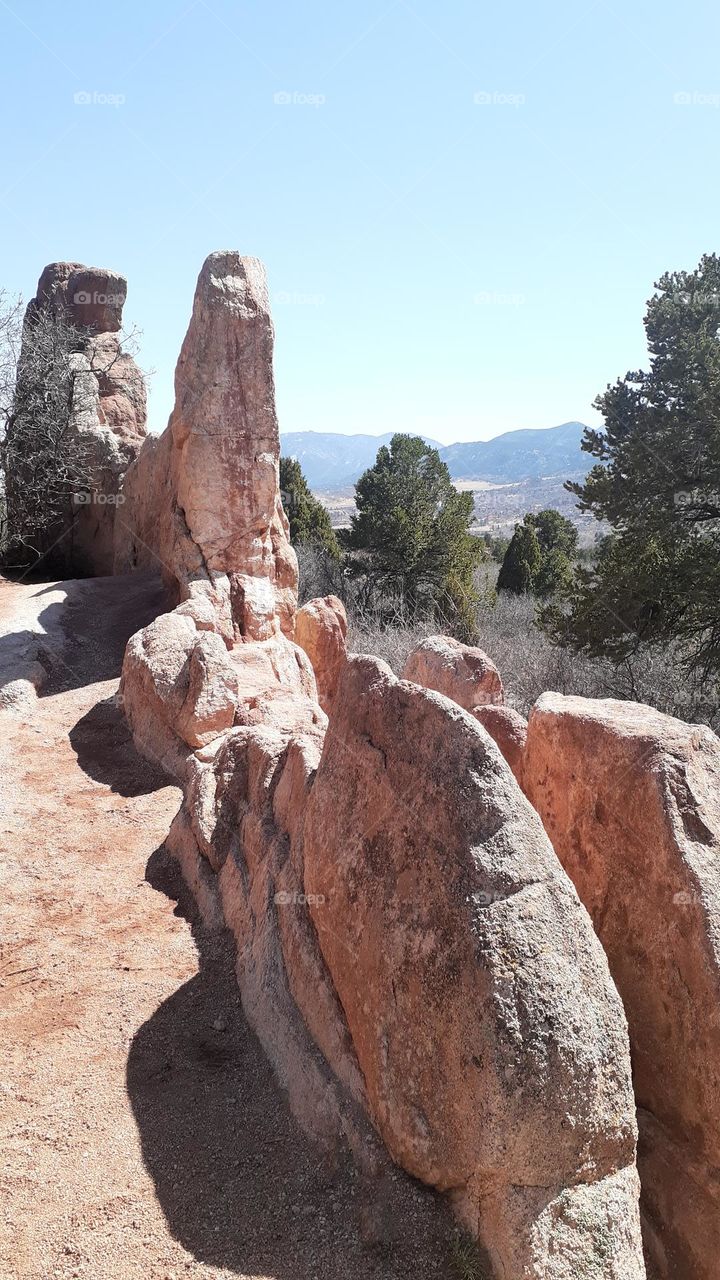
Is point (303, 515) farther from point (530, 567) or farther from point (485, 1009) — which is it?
point (485, 1009)

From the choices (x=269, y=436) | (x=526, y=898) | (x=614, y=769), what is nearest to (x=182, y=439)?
(x=269, y=436)

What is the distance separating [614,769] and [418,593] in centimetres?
2365

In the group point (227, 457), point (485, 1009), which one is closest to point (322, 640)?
point (227, 457)

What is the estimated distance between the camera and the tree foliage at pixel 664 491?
14.4 meters

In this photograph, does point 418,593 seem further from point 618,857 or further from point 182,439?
point 618,857

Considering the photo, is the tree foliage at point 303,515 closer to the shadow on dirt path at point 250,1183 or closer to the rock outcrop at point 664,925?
the rock outcrop at point 664,925

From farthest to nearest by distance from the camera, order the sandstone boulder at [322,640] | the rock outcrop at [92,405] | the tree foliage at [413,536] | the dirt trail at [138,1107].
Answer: the tree foliage at [413,536]
the rock outcrop at [92,405]
the sandstone boulder at [322,640]
the dirt trail at [138,1107]

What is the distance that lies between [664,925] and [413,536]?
80.1 feet

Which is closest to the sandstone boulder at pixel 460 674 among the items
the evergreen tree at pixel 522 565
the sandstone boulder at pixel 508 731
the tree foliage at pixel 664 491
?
the sandstone boulder at pixel 508 731

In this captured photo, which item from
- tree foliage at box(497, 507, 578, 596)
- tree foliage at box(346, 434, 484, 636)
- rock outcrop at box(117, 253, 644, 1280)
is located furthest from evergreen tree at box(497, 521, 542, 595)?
rock outcrop at box(117, 253, 644, 1280)

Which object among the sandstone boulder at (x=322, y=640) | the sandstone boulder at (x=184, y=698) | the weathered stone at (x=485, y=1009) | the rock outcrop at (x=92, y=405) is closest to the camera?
the weathered stone at (x=485, y=1009)

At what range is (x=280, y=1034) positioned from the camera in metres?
4.35

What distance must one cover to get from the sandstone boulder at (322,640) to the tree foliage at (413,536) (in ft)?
46.9

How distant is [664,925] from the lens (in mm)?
4043
